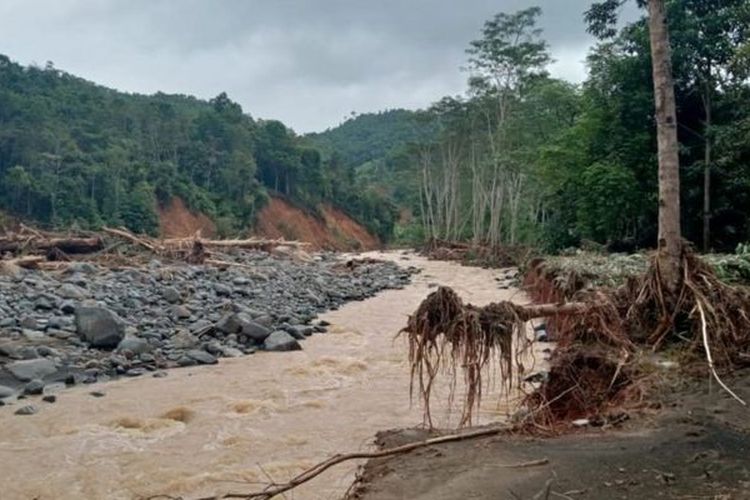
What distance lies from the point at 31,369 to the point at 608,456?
6638 mm

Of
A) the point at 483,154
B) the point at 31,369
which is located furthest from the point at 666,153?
the point at 483,154

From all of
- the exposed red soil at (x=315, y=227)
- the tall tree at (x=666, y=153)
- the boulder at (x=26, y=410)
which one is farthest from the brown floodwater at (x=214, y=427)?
the exposed red soil at (x=315, y=227)

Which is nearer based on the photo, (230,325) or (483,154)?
(230,325)

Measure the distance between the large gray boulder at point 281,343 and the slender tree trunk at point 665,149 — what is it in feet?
18.5

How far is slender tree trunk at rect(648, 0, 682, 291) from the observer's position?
6.45 metres

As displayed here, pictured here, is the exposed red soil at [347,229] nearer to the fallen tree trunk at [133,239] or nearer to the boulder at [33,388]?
the fallen tree trunk at [133,239]

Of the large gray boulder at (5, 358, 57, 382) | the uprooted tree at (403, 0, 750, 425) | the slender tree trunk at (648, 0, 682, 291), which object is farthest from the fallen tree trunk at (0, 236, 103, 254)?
the slender tree trunk at (648, 0, 682, 291)

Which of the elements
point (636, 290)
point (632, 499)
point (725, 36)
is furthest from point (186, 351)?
point (725, 36)

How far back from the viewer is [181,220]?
48.1 m

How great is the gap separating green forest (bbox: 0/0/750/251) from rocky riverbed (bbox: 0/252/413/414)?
7.91 metres

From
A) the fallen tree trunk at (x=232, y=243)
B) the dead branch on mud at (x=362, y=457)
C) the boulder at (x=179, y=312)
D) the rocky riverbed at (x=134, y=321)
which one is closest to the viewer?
the dead branch on mud at (x=362, y=457)

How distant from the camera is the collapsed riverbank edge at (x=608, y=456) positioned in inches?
150

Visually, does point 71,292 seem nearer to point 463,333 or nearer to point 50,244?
point 50,244

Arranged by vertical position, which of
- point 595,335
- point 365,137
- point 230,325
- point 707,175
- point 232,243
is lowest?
point 230,325
